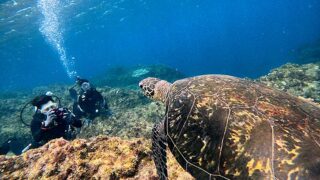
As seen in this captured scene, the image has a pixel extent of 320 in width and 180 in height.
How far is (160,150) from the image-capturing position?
Result: 3.03m

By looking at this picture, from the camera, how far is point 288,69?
8.86 meters

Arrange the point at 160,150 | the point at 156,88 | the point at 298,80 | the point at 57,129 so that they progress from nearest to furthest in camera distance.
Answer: the point at 160,150 → the point at 156,88 → the point at 57,129 → the point at 298,80

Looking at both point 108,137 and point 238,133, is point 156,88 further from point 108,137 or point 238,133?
point 238,133

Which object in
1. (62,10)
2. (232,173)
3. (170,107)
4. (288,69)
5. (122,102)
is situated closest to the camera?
(232,173)

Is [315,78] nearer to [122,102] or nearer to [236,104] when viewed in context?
[236,104]

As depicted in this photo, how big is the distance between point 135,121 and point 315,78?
595cm

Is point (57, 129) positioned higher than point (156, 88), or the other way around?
point (156, 88)

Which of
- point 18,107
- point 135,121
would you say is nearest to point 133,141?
point 135,121

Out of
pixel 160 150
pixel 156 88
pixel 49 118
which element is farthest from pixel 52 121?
pixel 160 150

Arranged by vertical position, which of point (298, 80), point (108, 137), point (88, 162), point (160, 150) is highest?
point (298, 80)

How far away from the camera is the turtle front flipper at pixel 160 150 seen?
265cm

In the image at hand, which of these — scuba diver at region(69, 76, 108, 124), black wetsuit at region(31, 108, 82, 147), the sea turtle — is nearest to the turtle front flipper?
the sea turtle

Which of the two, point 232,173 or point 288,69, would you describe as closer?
point 232,173

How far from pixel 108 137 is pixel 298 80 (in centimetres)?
696
